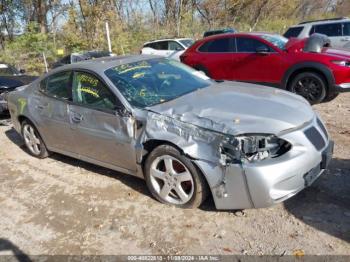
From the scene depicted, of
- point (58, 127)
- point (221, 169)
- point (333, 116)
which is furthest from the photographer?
point (333, 116)

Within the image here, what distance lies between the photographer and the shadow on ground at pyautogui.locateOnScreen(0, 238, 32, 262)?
330cm

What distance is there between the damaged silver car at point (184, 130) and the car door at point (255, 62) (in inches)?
127

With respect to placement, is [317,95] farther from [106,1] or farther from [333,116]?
[106,1]

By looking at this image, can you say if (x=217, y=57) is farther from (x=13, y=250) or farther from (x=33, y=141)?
(x=13, y=250)

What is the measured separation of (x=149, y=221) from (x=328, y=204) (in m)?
1.76

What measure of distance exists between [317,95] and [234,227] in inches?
188

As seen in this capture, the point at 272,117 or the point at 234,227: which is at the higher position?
the point at 272,117

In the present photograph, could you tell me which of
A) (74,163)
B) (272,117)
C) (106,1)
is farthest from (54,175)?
(106,1)

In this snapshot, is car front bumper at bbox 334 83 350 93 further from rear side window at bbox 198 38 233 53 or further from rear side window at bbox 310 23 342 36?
rear side window at bbox 310 23 342 36

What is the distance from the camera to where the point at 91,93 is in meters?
4.40

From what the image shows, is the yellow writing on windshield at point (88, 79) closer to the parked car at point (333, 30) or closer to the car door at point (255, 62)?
the car door at point (255, 62)

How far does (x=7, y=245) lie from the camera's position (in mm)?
3539

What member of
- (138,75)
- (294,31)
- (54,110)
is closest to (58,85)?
(54,110)

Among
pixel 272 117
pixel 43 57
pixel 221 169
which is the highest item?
pixel 272 117
